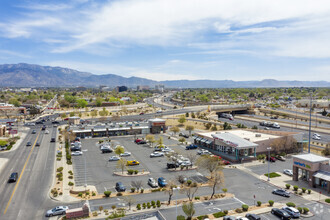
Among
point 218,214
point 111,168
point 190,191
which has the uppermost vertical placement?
point 190,191

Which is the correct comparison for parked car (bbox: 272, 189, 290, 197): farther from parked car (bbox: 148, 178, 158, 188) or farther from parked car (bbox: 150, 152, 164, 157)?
parked car (bbox: 150, 152, 164, 157)

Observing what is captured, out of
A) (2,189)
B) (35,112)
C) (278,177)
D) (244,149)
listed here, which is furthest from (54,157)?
(35,112)

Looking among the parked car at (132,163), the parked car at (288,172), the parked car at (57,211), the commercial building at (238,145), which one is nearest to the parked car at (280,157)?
the commercial building at (238,145)

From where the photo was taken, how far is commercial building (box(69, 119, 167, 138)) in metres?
75.3

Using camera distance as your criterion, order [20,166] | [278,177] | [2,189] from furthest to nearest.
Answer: [20,166] → [278,177] → [2,189]

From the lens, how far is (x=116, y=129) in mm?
77875

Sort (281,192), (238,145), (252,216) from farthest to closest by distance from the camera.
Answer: (238,145)
(281,192)
(252,216)

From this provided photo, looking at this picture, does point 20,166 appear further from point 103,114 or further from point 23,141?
point 103,114

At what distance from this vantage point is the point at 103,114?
380 ft

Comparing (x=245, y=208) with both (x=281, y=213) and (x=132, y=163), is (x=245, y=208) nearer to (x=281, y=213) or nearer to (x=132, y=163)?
(x=281, y=213)

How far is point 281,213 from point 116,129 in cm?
5650

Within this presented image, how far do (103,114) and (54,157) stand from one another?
61096 mm

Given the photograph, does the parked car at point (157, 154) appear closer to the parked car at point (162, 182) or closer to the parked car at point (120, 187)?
the parked car at point (162, 182)

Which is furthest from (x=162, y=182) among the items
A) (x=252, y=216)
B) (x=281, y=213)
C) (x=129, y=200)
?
(x=281, y=213)
